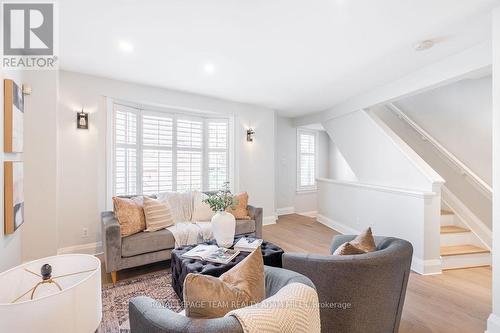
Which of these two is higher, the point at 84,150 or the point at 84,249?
the point at 84,150

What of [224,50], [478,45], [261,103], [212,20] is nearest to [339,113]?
[261,103]

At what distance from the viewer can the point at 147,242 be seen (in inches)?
113

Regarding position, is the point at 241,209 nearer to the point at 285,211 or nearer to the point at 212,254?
the point at 212,254

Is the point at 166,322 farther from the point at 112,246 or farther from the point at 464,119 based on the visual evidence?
the point at 464,119

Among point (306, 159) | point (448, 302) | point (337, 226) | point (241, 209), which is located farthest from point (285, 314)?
point (306, 159)

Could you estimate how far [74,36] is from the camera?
2373 millimetres

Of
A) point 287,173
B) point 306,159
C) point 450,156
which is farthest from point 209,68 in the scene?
point 306,159

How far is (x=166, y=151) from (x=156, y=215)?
5.12 ft

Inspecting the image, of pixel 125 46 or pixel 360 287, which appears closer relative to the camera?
pixel 360 287

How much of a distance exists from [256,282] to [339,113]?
14.6ft

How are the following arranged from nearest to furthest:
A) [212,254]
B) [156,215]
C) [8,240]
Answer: [8,240] < [212,254] < [156,215]

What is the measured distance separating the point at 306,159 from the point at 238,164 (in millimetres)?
2708

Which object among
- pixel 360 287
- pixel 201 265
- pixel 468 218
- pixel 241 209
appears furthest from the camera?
pixel 241 209

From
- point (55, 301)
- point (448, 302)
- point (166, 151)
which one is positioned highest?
point (166, 151)
